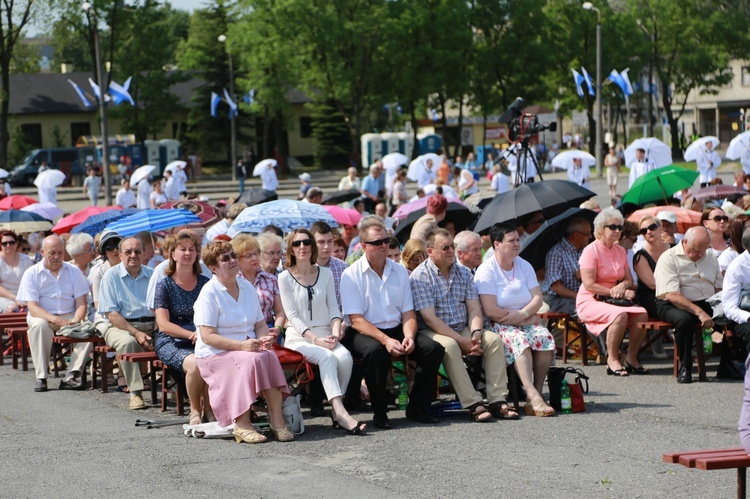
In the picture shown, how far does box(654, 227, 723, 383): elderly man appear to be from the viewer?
11445 millimetres

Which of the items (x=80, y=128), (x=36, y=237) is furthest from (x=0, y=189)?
(x=80, y=128)

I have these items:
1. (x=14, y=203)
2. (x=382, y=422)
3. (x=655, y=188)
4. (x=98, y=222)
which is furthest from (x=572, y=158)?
(x=382, y=422)

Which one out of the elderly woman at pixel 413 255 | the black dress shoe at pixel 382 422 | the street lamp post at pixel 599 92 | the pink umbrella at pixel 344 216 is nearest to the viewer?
the black dress shoe at pixel 382 422

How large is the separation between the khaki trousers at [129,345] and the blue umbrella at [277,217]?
329 cm

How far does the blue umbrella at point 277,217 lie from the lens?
47.4 feet

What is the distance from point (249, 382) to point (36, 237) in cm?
1012

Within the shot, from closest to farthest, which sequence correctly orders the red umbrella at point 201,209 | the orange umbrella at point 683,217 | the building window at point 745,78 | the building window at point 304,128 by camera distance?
1. the orange umbrella at point 683,217
2. the red umbrella at point 201,209
3. the building window at point 304,128
4. the building window at point 745,78

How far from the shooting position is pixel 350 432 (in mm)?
9234

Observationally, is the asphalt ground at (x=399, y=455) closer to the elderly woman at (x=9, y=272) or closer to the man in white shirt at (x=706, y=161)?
the elderly woman at (x=9, y=272)

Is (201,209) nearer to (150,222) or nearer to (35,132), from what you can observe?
(150,222)

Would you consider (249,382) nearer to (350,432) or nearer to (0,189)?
(350,432)

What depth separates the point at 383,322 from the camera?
10.0 metres

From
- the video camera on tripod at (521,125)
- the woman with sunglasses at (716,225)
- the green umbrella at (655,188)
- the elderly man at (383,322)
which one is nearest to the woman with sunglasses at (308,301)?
the elderly man at (383,322)

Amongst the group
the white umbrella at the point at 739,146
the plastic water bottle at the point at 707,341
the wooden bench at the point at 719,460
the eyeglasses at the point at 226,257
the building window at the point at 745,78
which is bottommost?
the plastic water bottle at the point at 707,341
